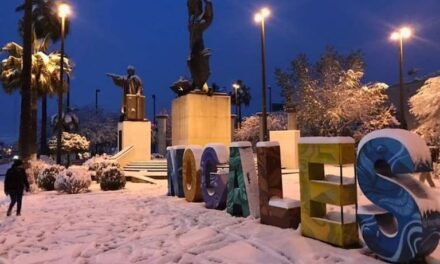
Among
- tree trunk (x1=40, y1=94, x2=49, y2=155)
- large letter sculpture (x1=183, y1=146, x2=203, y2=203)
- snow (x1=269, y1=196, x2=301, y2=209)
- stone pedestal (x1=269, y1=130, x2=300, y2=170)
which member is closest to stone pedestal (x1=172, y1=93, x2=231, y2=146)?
stone pedestal (x1=269, y1=130, x2=300, y2=170)

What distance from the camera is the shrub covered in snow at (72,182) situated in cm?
1562

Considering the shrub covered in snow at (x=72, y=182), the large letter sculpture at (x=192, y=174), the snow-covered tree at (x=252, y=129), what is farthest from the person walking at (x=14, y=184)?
the snow-covered tree at (x=252, y=129)

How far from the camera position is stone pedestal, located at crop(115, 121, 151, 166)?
87.6 ft

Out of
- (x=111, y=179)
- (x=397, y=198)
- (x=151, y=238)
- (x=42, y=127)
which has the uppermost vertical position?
(x=42, y=127)

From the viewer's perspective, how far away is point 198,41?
21578mm

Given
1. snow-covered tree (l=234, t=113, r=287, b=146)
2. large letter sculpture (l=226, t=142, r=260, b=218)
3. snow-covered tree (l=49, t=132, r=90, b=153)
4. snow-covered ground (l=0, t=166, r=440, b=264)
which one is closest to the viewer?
snow-covered ground (l=0, t=166, r=440, b=264)

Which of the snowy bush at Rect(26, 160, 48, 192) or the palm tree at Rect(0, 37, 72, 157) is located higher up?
the palm tree at Rect(0, 37, 72, 157)

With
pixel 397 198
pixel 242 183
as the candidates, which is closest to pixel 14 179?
pixel 242 183

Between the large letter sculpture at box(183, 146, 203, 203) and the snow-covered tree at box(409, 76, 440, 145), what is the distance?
10697 mm

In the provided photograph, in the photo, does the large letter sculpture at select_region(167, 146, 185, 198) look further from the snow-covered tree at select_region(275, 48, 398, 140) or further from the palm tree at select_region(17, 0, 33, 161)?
the snow-covered tree at select_region(275, 48, 398, 140)

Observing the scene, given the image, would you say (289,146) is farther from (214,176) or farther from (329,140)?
(329,140)

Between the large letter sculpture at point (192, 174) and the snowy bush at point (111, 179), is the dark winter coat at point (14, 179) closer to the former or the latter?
the large letter sculpture at point (192, 174)

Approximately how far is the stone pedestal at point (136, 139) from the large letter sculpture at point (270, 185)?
60.9 ft

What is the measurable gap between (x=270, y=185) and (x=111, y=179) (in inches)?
376
